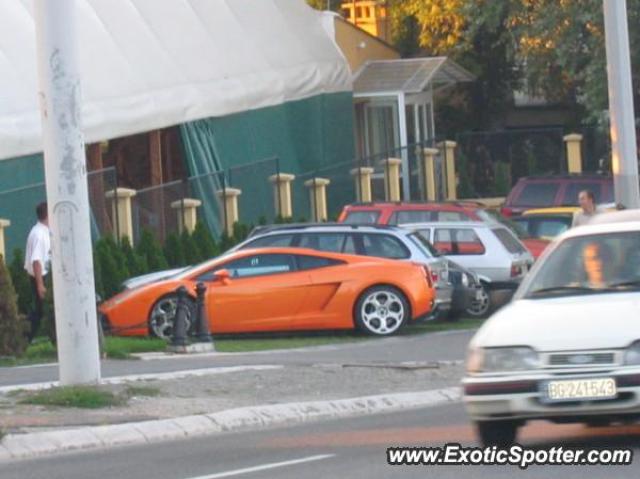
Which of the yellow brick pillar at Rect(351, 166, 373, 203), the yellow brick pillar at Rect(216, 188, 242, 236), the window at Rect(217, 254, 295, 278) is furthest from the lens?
the yellow brick pillar at Rect(351, 166, 373, 203)

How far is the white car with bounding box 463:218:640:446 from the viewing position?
10.9m

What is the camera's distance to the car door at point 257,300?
80.7ft

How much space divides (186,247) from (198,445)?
59.5 feet

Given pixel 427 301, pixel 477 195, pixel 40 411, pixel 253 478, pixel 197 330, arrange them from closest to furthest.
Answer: pixel 253 478
pixel 40 411
pixel 197 330
pixel 427 301
pixel 477 195

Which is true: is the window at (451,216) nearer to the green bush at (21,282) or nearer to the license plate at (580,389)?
the green bush at (21,282)

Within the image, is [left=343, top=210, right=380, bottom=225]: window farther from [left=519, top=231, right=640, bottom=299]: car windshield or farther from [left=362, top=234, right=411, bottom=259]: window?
[left=519, top=231, right=640, bottom=299]: car windshield

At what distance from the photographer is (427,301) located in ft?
80.4

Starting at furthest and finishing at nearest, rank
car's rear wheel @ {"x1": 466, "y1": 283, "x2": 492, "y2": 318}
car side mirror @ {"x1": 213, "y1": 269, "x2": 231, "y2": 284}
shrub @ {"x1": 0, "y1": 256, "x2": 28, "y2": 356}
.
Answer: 1. car's rear wheel @ {"x1": 466, "y1": 283, "x2": 492, "y2": 318}
2. car side mirror @ {"x1": 213, "y1": 269, "x2": 231, "y2": 284}
3. shrub @ {"x1": 0, "y1": 256, "x2": 28, "y2": 356}

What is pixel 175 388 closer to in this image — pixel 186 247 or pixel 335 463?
pixel 335 463

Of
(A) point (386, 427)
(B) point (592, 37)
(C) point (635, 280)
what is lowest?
(A) point (386, 427)

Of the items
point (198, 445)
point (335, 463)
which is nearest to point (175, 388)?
point (198, 445)

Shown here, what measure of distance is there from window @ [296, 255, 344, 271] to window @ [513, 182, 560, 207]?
10550 mm

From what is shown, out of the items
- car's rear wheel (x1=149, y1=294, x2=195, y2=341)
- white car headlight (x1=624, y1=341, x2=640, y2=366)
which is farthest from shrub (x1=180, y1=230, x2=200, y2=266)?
white car headlight (x1=624, y1=341, x2=640, y2=366)

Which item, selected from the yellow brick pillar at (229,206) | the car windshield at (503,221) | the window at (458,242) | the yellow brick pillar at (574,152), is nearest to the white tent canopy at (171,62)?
the yellow brick pillar at (229,206)
